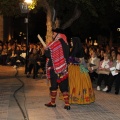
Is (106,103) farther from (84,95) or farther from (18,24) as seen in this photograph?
(18,24)

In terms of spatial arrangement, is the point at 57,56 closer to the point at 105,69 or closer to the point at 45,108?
the point at 45,108

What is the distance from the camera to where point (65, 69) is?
911cm

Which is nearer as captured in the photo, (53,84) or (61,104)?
(53,84)

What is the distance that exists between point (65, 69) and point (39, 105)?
1246 millimetres

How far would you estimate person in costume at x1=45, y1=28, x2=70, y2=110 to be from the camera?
896 cm

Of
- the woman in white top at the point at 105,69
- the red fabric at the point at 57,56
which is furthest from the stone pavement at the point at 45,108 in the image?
the red fabric at the point at 57,56

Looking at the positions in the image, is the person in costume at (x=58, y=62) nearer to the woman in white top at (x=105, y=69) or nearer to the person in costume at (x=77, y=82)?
the person in costume at (x=77, y=82)

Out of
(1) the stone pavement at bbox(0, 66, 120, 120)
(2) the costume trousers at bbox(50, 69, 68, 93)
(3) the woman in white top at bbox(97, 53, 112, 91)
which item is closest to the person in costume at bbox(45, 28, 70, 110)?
(2) the costume trousers at bbox(50, 69, 68, 93)

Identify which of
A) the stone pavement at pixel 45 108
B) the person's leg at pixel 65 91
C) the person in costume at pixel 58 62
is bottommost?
the stone pavement at pixel 45 108

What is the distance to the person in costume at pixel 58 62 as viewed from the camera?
8.96 metres

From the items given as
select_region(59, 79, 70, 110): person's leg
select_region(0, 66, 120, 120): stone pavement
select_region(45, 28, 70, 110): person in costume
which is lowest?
select_region(0, 66, 120, 120): stone pavement

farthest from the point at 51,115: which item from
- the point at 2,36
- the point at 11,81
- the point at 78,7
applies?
the point at 2,36

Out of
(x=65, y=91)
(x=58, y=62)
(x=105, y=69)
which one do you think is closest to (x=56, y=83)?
(x=65, y=91)

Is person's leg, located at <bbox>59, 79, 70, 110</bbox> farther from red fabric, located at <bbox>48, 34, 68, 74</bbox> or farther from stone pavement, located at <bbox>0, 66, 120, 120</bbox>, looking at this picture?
red fabric, located at <bbox>48, 34, 68, 74</bbox>
